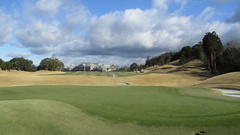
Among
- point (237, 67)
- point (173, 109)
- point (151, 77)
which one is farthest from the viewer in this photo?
point (237, 67)

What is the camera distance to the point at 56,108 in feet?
29.7

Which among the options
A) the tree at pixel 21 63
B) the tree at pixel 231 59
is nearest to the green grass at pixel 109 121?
the tree at pixel 231 59

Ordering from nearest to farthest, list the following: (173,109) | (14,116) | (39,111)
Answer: (14,116) → (39,111) → (173,109)

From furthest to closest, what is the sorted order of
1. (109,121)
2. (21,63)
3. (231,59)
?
(21,63), (231,59), (109,121)

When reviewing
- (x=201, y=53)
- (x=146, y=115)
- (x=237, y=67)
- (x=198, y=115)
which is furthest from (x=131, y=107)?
(x=201, y=53)

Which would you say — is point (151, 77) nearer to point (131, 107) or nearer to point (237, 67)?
point (237, 67)

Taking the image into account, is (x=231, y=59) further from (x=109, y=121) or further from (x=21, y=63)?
(x=21, y=63)

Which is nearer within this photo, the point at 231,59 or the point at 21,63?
the point at 231,59

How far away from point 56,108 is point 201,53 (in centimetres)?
9366

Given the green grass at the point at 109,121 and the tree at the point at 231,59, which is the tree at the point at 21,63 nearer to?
the tree at the point at 231,59

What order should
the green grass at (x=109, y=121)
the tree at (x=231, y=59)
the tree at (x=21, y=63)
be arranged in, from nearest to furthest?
the green grass at (x=109, y=121), the tree at (x=231, y=59), the tree at (x=21, y=63)

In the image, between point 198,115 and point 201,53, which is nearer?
point 198,115


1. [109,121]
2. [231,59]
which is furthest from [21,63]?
[109,121]

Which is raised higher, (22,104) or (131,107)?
(22,104)
